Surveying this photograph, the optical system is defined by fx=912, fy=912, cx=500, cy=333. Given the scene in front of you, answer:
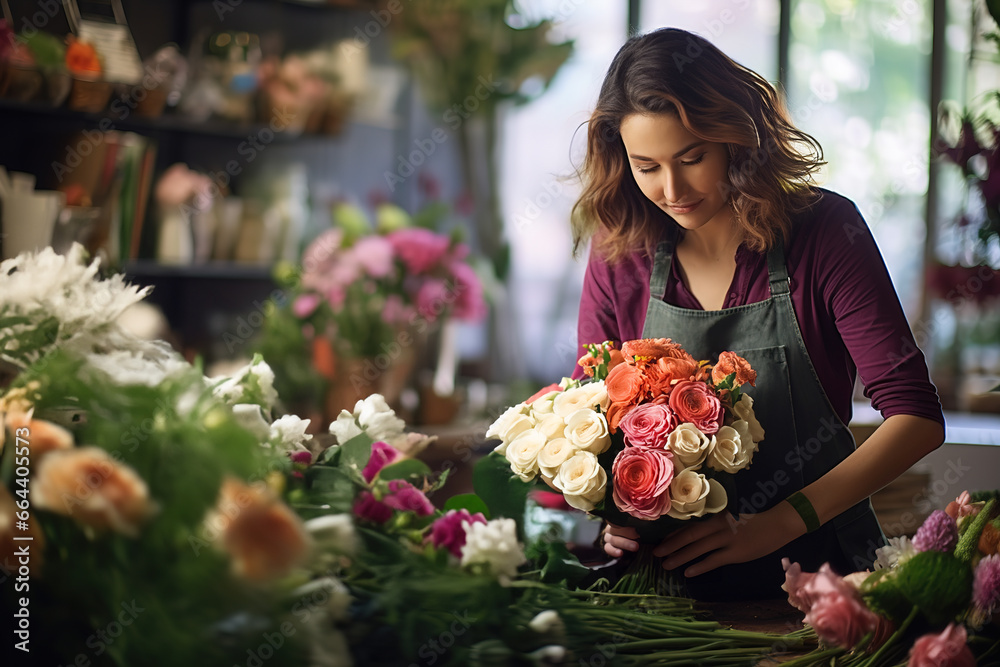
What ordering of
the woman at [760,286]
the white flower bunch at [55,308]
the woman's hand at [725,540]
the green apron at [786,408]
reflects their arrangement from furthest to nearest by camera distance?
the green apron at [786,408] < the woman at [760,286] < the woman's hand at [725,540] < the white flower bunch at [55,308]

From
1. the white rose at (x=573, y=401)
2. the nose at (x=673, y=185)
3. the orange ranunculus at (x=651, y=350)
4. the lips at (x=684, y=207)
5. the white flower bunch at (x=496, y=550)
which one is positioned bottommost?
the white flower bunch at (x=496, y=550)

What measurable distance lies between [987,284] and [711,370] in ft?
2.18

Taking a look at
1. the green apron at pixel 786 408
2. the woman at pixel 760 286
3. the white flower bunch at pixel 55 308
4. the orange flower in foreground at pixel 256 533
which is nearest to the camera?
the orange flower in foreground at pixel 256 533

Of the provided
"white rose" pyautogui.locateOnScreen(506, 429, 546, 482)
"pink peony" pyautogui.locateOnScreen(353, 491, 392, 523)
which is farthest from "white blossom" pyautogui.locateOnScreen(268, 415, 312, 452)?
"white rose" pyautogui.locateOnScreen(506, 429, 546, 482)

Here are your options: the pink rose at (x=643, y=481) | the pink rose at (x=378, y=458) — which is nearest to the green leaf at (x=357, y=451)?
the pink rose at (x=378, y=458)

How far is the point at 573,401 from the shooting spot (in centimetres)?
108

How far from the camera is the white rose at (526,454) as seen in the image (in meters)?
1.04

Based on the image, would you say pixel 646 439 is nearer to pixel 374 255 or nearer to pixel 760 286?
pixel 760 286

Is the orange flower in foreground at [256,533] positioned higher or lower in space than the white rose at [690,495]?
higher

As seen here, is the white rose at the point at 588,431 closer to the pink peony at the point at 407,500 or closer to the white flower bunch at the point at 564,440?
the white flower bunch at the point at 564,440

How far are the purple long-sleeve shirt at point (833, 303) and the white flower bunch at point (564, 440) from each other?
419 millimetres

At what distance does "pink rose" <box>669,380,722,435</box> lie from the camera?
1008 millimetres

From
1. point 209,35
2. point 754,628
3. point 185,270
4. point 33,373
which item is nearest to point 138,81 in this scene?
point 209,35

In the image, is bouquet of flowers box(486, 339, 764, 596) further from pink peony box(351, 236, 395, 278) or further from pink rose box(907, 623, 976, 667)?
pink peony box(351, 236, 395, 278)
